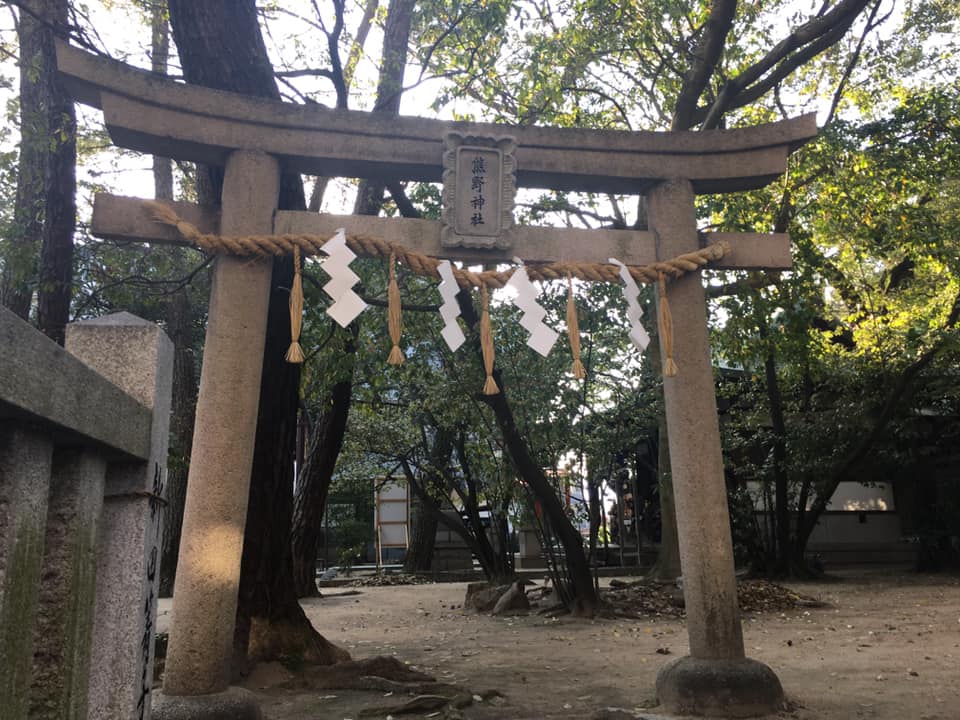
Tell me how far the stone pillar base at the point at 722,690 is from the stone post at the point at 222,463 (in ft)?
8.43

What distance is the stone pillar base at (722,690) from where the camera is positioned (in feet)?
16.5

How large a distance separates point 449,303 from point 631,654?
4442 mm

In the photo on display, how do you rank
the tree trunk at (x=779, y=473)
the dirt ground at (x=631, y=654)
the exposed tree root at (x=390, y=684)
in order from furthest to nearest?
1. the tree trunk at (x=779, y=473)
2. the dirt ground at (x=631, y=654)
3. the exposed tree root at (x=390, y=684)

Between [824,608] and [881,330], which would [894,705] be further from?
[881,330]

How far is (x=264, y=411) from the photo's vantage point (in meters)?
6.46

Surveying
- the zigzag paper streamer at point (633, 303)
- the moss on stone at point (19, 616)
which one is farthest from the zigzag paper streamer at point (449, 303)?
the moss on stone at point (19, 616)

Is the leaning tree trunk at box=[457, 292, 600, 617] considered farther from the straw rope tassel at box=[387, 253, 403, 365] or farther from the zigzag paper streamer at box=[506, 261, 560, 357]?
the straw rope tassel at box=[387, 253, 403, 365]

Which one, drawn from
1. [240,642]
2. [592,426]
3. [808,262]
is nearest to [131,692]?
[240,642]

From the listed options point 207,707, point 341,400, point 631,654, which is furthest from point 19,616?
point 341,400

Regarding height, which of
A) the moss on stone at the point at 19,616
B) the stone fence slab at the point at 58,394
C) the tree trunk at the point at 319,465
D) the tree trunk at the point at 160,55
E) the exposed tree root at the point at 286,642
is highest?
the tree trunk at the point at 160,55

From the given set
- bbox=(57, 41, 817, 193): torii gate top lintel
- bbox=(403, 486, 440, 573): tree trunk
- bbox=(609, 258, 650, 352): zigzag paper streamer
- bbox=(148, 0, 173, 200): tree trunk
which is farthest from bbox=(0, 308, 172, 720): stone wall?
bbox=(403, 486, 440, 573): tree trunk

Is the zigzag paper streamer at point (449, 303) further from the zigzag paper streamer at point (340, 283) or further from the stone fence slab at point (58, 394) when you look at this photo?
the stone fence slab at point (58, 394)

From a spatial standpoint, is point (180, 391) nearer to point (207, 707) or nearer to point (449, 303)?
point (449, 303)

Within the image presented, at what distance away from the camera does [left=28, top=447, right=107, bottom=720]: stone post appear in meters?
2.13
